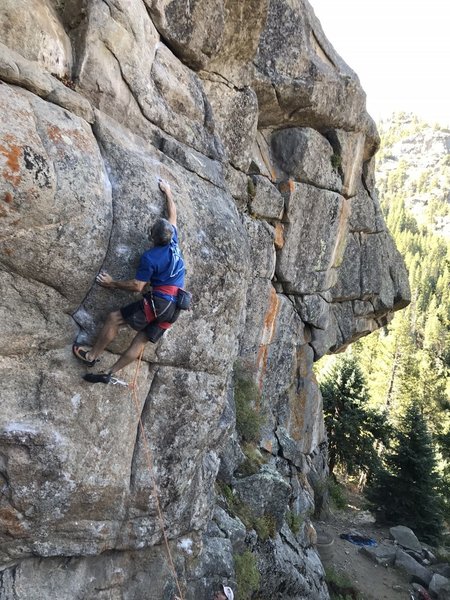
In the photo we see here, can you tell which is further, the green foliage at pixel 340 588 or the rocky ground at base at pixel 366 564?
the rocky ground at base at pixel 366 564

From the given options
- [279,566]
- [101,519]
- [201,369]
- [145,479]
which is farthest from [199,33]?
[279,566]

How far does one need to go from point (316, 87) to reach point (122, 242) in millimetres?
10546

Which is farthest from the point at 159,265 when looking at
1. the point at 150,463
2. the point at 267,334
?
the point at 267,334

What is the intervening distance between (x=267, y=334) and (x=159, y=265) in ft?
32.3

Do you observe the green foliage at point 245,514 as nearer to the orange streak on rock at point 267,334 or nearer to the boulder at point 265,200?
the orange streak on rock at point 267,334

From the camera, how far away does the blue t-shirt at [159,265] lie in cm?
642

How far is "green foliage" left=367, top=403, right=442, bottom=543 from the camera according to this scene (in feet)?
70.4

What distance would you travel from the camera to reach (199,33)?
9344 mm

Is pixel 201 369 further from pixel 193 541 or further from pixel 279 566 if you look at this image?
pixel 279 566

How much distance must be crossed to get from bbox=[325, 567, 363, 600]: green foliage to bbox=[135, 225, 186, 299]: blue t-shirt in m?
12.7

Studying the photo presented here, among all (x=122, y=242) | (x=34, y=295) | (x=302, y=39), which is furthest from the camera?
(x=302, y=39)

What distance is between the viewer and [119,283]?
6441 millimetres

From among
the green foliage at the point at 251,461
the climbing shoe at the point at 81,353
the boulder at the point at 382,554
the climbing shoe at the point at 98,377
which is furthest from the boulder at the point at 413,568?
the climbing shoe at the point at 81,353

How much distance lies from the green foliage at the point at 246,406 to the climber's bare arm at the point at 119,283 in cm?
847
